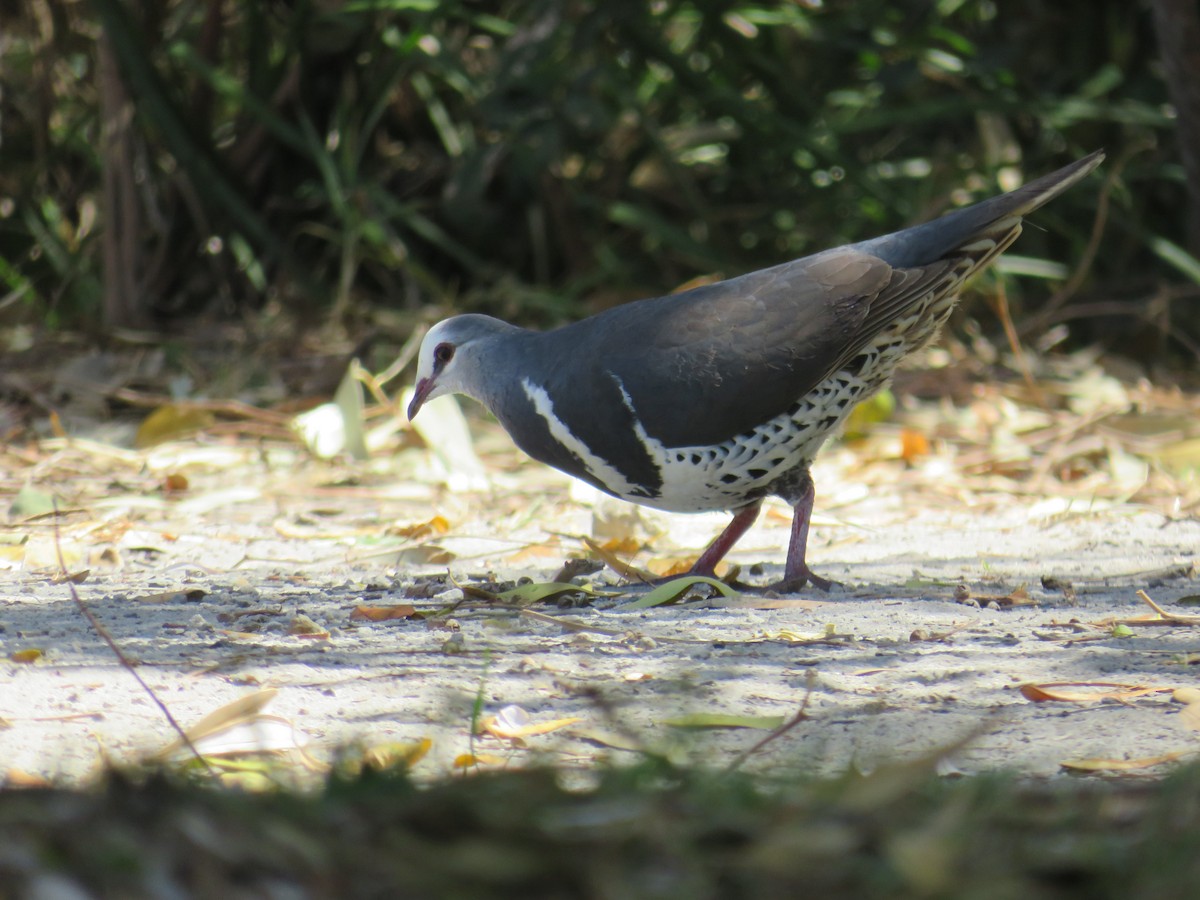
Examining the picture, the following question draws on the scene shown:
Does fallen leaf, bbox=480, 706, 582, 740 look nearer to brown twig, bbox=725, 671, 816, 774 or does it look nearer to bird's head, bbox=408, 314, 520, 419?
brown twig, bbox=725, 671, 816, 774

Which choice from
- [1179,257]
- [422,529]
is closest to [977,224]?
[422,529]

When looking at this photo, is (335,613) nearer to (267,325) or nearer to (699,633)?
(699,633)

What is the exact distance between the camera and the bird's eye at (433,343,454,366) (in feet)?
13.1

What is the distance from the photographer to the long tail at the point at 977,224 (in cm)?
354

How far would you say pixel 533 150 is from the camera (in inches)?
222

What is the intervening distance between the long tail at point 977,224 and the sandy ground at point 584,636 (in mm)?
814

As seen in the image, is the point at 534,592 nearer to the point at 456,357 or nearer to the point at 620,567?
the point at 620,567

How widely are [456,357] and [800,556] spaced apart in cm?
117

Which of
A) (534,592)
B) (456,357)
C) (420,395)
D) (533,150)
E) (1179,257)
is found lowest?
(534,592)

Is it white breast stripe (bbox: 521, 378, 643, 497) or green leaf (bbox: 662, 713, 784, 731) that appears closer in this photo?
green leaf (bbox: 662, 713, 784, 731)

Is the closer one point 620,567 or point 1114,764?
point 1114,764

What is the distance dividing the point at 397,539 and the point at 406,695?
1.63 metres

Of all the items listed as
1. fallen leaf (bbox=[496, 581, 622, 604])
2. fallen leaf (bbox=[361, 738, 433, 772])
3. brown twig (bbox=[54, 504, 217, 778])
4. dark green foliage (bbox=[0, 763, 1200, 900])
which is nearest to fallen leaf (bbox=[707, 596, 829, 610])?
fallen leaf (bbox=[496, 581, 622, 604])

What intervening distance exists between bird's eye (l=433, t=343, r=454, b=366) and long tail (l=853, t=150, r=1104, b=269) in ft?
3.99
